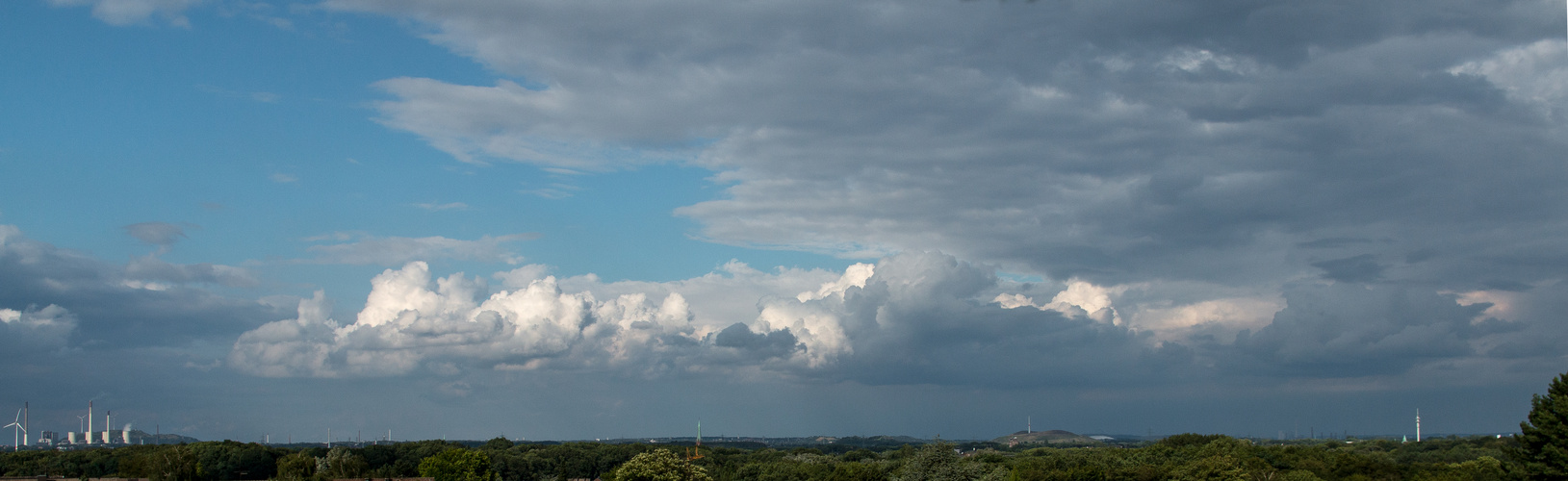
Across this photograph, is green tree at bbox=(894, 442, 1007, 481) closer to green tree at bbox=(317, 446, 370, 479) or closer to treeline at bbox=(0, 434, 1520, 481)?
treeline at bbox=(0, 434, 1520, 481)

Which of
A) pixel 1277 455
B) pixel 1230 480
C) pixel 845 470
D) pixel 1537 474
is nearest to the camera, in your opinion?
pixel 1537 474

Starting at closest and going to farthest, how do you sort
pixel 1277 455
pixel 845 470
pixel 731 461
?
1. pixel 845 470
2. pixel 1277 455
3. pixel 731 461

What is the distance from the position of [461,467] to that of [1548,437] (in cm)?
12562

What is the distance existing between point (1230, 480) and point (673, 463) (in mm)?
61643

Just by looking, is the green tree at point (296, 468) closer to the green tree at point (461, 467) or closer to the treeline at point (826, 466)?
the treeline at point (826, 466)

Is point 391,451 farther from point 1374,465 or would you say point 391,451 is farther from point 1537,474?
point 1537,474

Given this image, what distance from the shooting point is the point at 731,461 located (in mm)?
195875

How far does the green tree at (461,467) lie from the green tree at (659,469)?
6036 cm

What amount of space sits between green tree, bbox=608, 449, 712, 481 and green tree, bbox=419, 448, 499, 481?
60.4m

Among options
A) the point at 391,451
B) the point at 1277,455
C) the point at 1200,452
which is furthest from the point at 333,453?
the point at 1277,455

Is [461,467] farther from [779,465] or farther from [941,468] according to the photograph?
[941,468]

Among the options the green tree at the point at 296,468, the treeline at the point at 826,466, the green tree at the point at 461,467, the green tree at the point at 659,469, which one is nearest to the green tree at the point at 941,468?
the treeline at the point at 826,466

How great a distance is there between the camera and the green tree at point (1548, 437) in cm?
6425

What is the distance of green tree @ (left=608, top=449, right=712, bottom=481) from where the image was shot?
85.3 m
